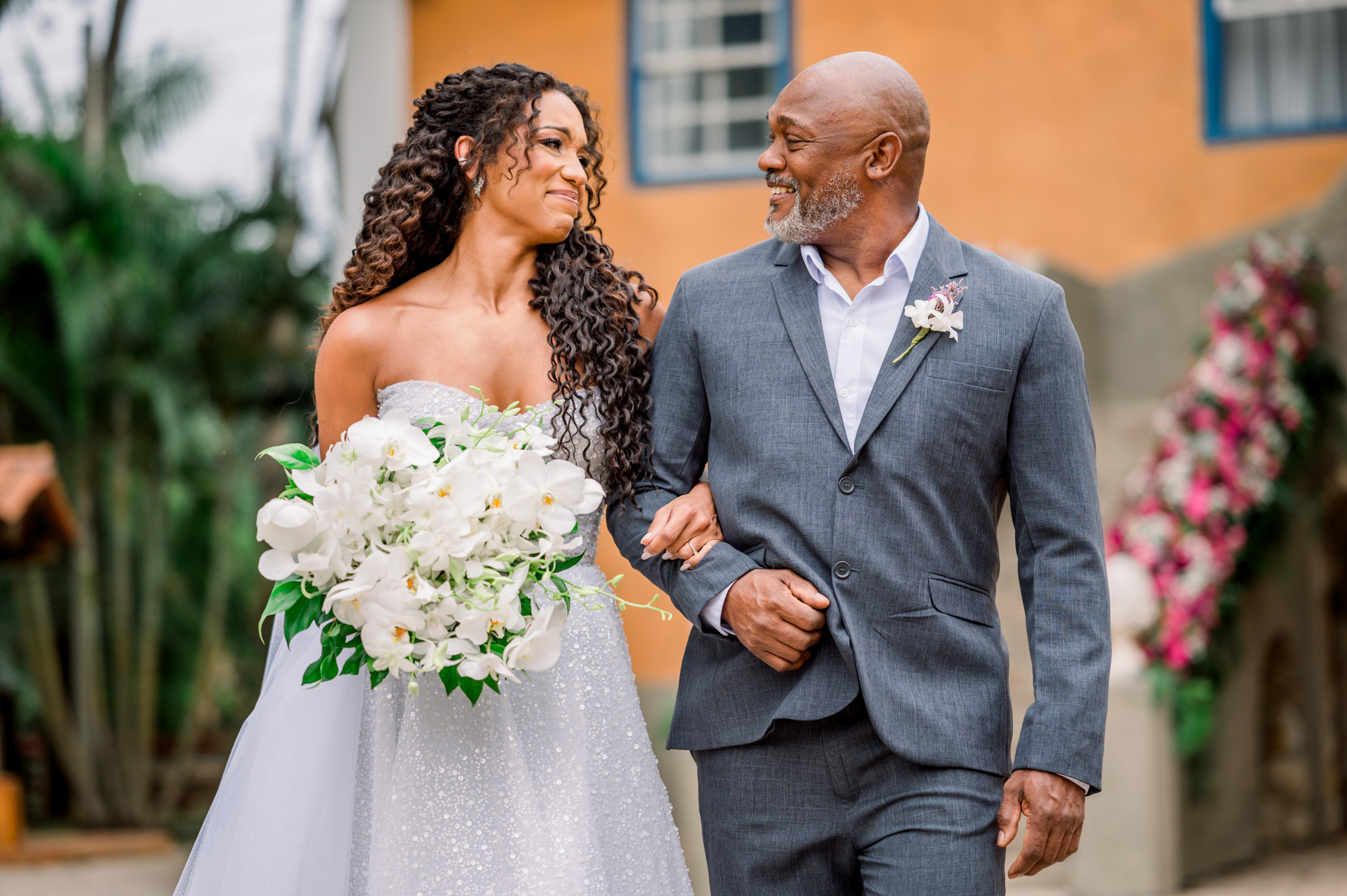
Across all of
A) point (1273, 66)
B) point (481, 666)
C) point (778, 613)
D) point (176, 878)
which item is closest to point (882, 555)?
point (778, 613)

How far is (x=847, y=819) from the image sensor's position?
9.54 ft

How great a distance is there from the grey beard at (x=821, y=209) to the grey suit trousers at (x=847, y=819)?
923 millimetres

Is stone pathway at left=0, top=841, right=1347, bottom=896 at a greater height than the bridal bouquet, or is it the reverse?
the bridal bouquet

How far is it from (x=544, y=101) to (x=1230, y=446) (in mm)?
5422

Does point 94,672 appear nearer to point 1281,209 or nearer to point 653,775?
point 1281,209

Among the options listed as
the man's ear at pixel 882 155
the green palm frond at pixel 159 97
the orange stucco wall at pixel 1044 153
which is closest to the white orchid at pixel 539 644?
the man's ear at pixel 882 155

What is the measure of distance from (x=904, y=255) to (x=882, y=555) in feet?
1.97

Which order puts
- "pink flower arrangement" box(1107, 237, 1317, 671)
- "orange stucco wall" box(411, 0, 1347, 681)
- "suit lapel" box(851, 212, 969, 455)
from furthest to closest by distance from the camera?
"orange stucco wall" box(411, 0, 1347, 681) → "pink flower arrangement" box(1107, 237, 1317, 671) → "suit lapel" box(851, 212, 969, 455)

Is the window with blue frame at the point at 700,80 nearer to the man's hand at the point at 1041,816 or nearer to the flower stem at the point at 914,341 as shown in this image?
the flower stem at the point at 914,341

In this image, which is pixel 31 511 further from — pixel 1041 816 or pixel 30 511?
pixel 1041 816

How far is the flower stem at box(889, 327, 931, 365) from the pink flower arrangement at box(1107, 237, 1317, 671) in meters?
5.14

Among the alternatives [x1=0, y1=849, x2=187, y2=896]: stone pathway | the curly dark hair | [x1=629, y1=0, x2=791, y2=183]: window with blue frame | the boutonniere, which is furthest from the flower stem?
[x1=0, y1=849, x2=187, y2=896]: stone pathway

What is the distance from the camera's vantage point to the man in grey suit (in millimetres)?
2873

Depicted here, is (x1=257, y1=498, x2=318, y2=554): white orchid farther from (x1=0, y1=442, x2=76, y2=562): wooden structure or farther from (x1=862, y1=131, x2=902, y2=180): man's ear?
(x1=0, y1=442, x2=76, y2=562): wooden structure
